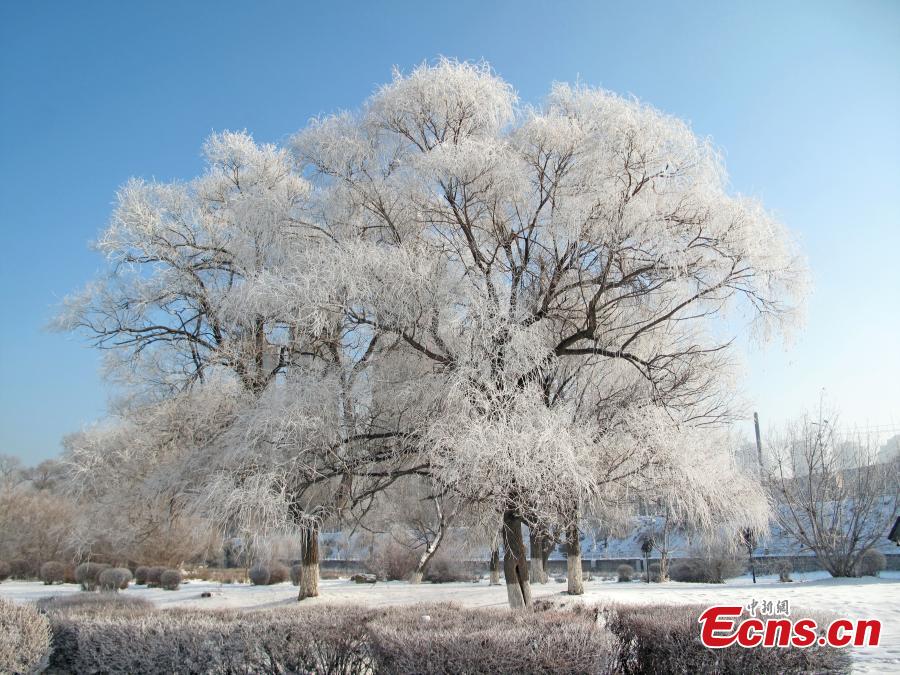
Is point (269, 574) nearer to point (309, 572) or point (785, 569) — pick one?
point (309, 572)

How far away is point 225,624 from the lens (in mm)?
7547

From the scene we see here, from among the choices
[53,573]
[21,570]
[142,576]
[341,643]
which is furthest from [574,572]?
[21,570]

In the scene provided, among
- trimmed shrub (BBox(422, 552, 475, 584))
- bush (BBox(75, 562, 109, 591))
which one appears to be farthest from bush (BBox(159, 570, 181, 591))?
trimmed shrub (BBox(422, 552, 475, 584))

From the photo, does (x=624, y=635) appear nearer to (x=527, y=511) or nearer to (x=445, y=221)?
(x=527, y=511)

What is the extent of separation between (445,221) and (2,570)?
3192 centimetres

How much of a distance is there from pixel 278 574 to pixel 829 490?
20849 millimetres

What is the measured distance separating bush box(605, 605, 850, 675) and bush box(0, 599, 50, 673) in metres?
6.12

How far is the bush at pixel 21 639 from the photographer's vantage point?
677cm

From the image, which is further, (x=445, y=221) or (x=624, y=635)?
(x=445, y=221)

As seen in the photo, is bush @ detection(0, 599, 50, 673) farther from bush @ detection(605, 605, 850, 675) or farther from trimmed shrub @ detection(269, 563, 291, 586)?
trimmed shrub @ detection(269, 563, 291, 586)

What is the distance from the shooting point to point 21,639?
7047mm

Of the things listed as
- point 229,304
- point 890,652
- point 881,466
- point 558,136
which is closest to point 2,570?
point 229,304

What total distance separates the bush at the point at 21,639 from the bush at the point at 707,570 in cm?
2196

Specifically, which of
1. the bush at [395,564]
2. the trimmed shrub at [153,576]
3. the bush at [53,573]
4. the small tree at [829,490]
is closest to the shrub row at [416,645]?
the small tree at [829,490]
